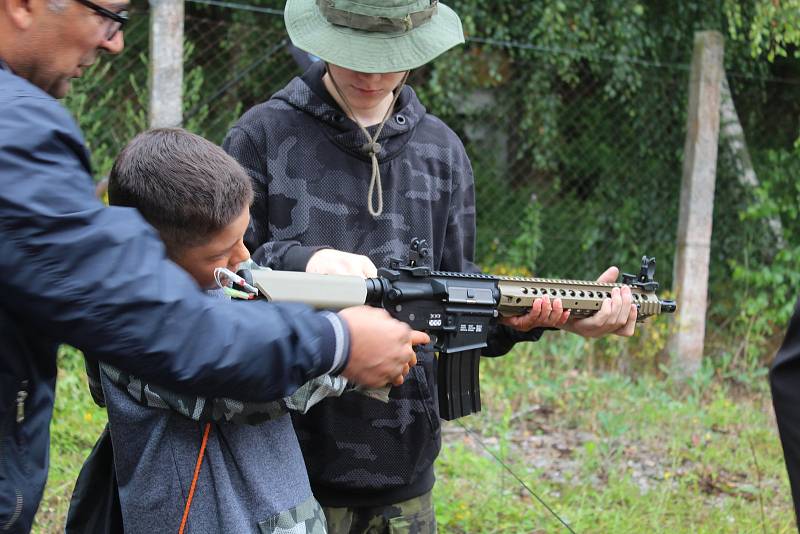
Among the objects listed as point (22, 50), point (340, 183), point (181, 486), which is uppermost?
point (22, 50)

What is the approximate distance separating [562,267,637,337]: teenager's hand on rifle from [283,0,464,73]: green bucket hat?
0.85 metres

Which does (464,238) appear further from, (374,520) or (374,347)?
(374,347)

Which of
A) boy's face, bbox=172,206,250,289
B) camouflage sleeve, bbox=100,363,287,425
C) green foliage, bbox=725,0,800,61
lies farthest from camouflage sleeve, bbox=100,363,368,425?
green foliage, bbox=725,0,800,61

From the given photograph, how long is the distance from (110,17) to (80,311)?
54 centimetres

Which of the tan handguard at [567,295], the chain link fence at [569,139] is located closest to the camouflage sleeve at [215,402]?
the tan handguard at [567,295]

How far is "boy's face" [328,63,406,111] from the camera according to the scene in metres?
2.35

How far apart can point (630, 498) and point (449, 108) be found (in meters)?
3.82

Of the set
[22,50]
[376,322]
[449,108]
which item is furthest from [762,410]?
[22,50]

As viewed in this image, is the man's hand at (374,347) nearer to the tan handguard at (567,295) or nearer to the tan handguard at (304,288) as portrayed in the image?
the tan handguard at (304,288)

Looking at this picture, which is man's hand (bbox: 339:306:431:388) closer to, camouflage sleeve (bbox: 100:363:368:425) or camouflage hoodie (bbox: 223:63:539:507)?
camouflage sleeve (bbox: 100:363:368:425)

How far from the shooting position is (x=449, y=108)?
728cm

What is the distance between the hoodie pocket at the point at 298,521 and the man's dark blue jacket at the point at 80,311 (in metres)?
0.40

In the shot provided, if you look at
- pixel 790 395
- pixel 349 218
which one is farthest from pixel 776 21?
pixel 790 395

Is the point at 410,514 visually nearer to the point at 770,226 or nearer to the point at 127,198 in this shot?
the point at 127,198
